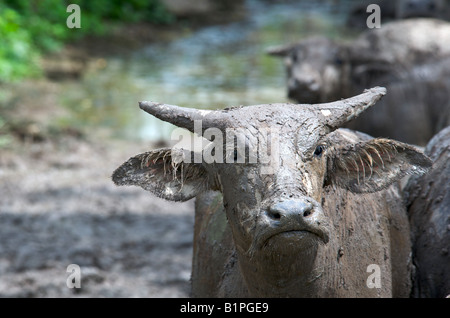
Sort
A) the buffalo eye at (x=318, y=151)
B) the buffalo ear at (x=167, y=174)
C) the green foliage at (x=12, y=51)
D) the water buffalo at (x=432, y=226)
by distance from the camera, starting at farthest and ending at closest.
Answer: the green foliage at (x=12, y=51)
the water buffalo at (x=432, y=226)
the buffalo ear at (x=167, y=174)
the buffalo eye at (x=318, y=151)

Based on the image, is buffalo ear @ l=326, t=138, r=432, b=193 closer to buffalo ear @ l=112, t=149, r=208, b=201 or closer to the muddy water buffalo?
the muddy water buffalo

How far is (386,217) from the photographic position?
14.7 ft

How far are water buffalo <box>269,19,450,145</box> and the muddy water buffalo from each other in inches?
238

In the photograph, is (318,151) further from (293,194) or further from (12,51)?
(12,51)

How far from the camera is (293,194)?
131 inches

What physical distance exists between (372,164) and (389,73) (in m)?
7.11

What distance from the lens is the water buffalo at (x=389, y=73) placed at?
10422mm

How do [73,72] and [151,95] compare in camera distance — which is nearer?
[151,95]

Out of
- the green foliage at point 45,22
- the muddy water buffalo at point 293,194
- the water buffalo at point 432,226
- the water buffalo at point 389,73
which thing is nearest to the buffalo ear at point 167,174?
the muddy water buffalo at point 293,194

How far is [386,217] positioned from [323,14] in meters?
20.1

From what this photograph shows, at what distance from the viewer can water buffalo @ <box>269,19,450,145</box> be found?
34.2ft

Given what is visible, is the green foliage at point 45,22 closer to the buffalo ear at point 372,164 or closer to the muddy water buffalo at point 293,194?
the muddy water buffalo at point 293,194

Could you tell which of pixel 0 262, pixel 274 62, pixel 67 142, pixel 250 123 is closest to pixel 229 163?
pixel 250 123

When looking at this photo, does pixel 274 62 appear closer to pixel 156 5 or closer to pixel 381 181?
pixel 156 5
